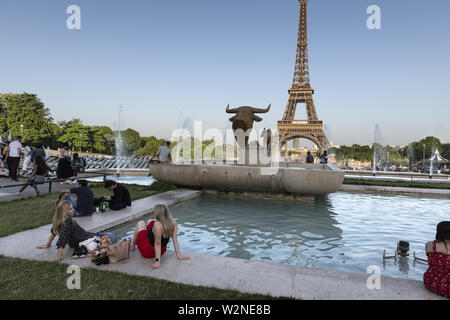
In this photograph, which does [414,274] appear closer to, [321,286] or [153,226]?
[321,286]

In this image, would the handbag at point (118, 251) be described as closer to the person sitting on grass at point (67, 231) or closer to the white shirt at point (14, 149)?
the person sitting on grass at point (67, 231)

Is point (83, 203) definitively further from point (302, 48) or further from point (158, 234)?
point (302, 48)

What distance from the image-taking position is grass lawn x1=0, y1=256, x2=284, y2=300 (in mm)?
3393

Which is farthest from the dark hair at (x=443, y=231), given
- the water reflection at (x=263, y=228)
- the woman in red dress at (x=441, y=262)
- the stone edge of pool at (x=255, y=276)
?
the water reflection at (x=263, y=228)

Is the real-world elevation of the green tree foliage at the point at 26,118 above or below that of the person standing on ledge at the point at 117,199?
above

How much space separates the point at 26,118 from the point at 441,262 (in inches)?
2639

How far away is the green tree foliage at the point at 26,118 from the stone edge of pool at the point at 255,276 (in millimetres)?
60921

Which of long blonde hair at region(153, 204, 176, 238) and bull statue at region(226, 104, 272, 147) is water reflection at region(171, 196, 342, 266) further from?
bull statue at region(226, 104, 272, 147)

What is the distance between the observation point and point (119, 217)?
22.8 ft

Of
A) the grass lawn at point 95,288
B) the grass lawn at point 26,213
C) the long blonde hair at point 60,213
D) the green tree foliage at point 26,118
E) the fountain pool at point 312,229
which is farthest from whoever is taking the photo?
the green tree foliage at point 26,118

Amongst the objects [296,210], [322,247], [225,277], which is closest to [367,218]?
[296,210]

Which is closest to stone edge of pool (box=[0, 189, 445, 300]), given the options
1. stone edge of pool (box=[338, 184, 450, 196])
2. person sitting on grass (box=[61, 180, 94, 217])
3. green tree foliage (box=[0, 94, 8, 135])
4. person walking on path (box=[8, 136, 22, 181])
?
person sitting on grass (box=[61, 180, 94, 217])

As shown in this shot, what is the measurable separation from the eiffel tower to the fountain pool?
45.5 meters

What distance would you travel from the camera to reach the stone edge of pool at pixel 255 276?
3.57 m
